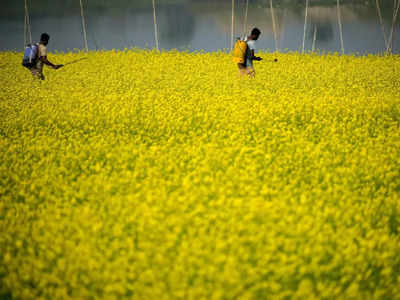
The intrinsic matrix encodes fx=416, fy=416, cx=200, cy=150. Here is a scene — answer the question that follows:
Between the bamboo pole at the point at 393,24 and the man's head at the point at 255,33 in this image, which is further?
the bamboo pole at the point at 393,24

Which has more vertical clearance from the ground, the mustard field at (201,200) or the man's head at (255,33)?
the man's head at (255,33)

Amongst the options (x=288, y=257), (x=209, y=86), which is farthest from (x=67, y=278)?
(x=209, y=86)

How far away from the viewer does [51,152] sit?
7.71 meters

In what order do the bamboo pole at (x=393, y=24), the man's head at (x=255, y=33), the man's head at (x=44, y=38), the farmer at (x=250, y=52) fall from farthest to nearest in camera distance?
the bamboo pole at (x=393, y=24) → the man's head at (x=44, y=38) → the farmer at (x=250, y=52) → the man's head at (x=255, y=33)

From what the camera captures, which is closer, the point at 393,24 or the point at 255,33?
the point at 255,33

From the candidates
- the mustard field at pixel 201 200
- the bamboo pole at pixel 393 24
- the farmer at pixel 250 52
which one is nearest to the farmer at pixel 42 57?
the mustard field at pixel 201 200

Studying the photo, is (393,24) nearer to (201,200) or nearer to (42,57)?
(42,57)

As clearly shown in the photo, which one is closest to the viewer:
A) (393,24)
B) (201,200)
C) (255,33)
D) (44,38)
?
(201,200)

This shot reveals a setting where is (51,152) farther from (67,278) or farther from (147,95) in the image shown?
(147,95)

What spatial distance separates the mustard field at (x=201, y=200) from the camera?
3779 mm

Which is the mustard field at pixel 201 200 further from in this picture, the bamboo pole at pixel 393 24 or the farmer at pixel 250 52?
the bamboo pole at pixel 393 24

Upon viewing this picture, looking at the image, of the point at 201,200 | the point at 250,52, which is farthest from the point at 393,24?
the point at 201,200

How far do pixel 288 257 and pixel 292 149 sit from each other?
380 centimetres

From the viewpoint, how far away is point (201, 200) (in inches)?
204
